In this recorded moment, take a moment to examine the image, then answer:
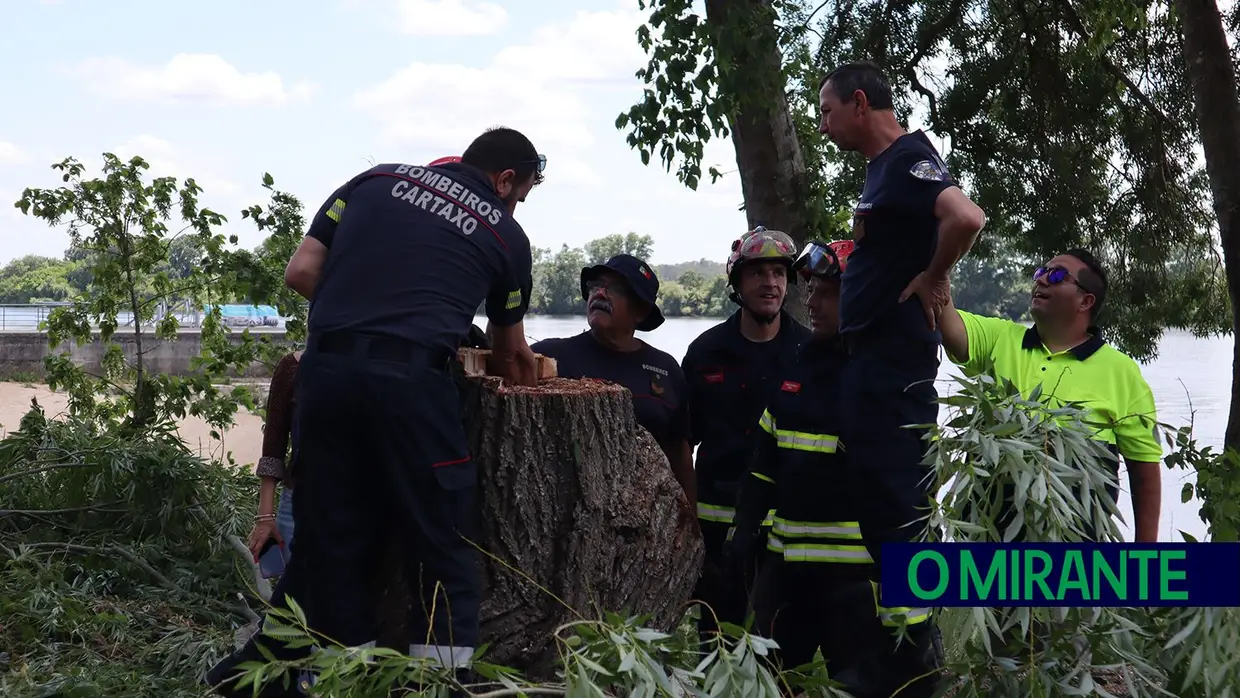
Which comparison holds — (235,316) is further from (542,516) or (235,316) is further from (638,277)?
(542,516)

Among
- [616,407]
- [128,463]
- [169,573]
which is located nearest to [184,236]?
[128,463]

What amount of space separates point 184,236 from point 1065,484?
640cm

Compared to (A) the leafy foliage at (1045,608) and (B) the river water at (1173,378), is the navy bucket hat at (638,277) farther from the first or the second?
(A) the leafy foliage at (1045,608)

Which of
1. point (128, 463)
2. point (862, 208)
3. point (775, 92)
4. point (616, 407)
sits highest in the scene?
point (775, 92)

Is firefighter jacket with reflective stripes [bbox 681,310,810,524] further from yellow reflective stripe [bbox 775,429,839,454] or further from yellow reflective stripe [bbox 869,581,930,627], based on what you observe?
yellow reflective stripe [bbox 869,581,930,627]

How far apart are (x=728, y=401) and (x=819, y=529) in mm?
742

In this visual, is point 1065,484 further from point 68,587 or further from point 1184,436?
point 68,587

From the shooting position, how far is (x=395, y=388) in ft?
10.5

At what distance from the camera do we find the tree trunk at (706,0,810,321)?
6734 mm

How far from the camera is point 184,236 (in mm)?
7816

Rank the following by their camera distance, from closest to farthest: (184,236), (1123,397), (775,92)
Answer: (1123,397), (775,92), (184,236)

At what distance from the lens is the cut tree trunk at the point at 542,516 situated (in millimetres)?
3445

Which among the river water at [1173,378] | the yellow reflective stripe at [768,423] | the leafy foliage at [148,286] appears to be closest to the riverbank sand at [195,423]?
the leafy foliage at [148,286]

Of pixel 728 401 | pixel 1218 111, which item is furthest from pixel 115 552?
pixel 1218 111
